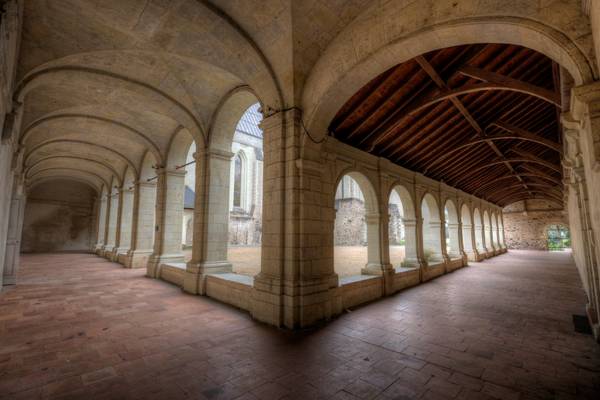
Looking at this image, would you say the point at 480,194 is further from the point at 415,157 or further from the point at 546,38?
the point at 546,38

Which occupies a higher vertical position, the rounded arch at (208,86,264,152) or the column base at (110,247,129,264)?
the rounded arch at (208,86,264,152)

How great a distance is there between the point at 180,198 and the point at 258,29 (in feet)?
18.2

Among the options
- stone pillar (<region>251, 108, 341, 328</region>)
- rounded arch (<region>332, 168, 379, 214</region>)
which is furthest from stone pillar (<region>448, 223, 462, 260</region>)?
stone pillar (<region>251, 108, 341, 328</region>)

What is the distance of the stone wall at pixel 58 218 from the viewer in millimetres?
16625

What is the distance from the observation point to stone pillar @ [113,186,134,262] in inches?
437

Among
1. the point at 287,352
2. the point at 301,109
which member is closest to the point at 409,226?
the point at 301,109

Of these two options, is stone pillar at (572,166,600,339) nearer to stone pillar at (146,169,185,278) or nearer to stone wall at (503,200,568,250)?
stone pillar at (146,169,185,278)

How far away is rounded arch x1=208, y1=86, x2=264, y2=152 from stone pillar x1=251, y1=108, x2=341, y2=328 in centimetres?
166

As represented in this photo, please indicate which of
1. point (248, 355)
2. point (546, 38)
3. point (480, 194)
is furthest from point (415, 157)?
point (480, 194)

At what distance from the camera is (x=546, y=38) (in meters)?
2.47

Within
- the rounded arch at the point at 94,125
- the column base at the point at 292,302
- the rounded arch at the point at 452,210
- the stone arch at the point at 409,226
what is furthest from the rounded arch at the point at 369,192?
the rounded arch at the point at 452,210

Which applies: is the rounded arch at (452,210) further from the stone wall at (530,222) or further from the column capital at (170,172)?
the stone wall at (530,222)

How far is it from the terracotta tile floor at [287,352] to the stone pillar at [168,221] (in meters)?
A: 2.18

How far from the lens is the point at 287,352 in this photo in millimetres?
3115
